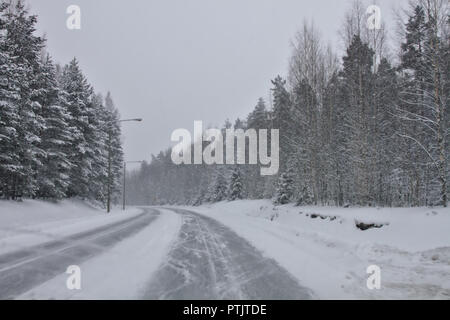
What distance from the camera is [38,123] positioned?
17109 millimetres

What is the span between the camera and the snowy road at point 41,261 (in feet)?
14.4

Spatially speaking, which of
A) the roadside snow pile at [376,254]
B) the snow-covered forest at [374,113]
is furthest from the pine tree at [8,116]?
the snow-covered forest at [374,113]

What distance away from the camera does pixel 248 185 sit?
47688mm

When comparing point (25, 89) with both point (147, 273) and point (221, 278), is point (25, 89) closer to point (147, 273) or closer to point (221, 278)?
point (147, 273)

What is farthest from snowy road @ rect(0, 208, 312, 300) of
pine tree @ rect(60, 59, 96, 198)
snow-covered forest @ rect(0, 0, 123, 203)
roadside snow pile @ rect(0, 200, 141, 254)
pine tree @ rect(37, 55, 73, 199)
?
pine tree @ rect(60, 59, 96, 198)

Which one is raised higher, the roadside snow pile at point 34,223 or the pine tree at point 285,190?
the pine tree at point 285,190

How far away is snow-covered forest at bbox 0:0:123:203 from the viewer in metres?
15.3

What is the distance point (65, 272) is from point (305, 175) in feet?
59.5

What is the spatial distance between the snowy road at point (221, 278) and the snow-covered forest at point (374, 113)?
7.68 m

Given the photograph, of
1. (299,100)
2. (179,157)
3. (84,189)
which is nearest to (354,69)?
(299,100)

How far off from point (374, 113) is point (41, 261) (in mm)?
16515

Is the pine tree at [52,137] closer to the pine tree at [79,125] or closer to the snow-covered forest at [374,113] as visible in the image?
the pine tree at [79,125]

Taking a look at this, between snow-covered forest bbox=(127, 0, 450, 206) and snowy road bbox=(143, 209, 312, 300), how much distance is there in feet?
25.2

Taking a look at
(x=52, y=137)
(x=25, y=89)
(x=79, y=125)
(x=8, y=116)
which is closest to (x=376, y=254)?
(x=8, y=116)
